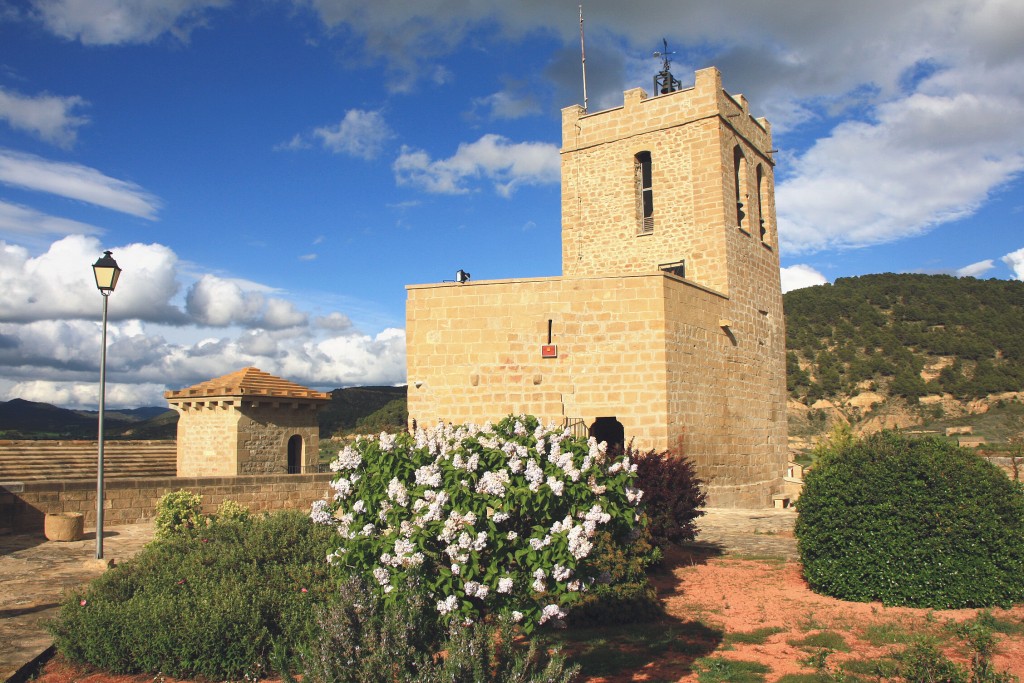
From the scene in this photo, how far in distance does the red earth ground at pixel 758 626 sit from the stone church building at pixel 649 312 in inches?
148

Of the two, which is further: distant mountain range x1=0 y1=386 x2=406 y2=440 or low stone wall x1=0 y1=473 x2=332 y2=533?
distant mountain range x1=0 y1=386 x2=406 y2=440

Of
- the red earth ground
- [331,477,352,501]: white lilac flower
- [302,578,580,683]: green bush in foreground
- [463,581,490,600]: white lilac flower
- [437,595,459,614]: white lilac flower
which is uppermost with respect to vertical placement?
[331,477,352,501]: white lilac flower

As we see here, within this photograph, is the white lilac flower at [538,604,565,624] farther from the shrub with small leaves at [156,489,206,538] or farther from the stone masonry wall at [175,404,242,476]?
the stone masonry wall at [175,404,242,476]

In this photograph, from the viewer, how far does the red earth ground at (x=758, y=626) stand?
5863mm

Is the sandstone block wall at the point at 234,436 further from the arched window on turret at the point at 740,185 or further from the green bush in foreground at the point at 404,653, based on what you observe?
the green bush in foreground at the point at 404,653

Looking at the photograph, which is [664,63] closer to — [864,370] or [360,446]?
[360,446]

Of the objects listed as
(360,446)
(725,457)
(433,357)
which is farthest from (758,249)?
(360,446)

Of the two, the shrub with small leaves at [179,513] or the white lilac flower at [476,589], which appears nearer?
the white lilac flower at [476,589]

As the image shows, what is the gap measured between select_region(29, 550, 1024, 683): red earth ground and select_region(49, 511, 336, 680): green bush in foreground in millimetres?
268

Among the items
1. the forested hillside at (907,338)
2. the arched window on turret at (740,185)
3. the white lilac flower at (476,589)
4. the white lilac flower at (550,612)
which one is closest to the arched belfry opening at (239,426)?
the arched window on turret at (740,185)

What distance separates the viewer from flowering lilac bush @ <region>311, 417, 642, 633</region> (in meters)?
4.56

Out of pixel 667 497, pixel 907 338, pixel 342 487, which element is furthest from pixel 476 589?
pixel 907 338

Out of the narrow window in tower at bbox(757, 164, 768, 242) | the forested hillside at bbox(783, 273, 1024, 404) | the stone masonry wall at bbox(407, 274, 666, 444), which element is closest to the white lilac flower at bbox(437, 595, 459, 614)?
the stone masonry wall at bbox(407, 274, 666, 444)

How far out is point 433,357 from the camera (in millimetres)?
15281
